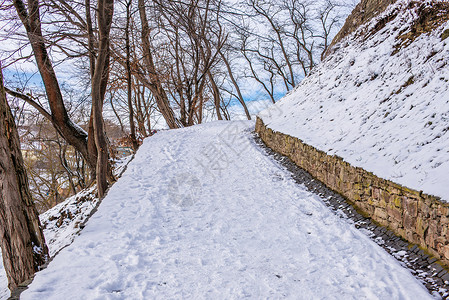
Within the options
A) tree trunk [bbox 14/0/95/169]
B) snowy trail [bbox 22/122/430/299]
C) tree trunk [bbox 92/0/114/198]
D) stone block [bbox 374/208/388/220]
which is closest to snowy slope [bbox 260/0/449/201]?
stone block [bbox 374/208/388/220]

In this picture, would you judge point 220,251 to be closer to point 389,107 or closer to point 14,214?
point 14,214

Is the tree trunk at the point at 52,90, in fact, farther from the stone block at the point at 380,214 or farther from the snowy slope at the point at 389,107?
the stone block at the point at 380,214

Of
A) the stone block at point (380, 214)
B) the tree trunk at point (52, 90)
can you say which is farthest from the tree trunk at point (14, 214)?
the stone block at point (380, 214)

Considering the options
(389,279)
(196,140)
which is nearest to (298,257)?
(389,279)

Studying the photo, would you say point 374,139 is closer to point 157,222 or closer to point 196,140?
point 157,222

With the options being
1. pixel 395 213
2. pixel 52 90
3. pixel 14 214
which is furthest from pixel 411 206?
pixel 52 90

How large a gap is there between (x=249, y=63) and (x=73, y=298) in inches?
868

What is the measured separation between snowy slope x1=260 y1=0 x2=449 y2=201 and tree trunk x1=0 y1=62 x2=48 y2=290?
17.1 ft

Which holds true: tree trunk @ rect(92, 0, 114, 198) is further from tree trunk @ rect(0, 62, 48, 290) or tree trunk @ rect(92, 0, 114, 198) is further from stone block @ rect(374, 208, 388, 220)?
stone block @ rect(374, 208, 388, 220)

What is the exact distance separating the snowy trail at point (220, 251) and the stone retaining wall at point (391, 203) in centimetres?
40

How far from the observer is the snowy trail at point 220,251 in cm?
273

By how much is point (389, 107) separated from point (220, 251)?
4.05 m

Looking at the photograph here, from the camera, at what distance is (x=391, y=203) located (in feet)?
11.0

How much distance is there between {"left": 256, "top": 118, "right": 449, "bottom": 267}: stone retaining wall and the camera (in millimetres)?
2648
